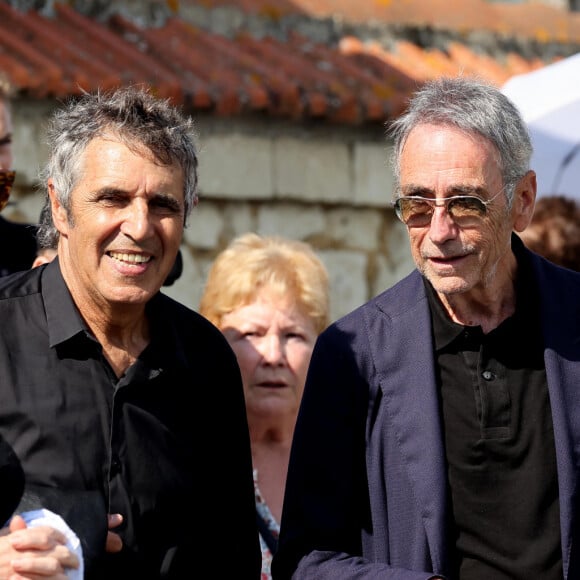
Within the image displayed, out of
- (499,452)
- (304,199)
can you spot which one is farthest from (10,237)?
(304,199)

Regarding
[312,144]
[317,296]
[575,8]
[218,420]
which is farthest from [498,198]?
[575,8]

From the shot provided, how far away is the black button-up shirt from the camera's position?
9.99 ft

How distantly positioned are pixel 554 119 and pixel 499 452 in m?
2.16

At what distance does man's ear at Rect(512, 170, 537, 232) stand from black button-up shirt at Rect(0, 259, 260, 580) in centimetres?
83

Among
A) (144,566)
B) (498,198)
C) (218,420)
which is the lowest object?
(144,566)

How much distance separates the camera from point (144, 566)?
3139mm

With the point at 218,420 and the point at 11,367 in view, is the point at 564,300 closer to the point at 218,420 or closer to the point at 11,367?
the point at 218,420

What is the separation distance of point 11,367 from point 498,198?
120 cm

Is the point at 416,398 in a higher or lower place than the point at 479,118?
lower

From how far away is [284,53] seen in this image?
24.7ft

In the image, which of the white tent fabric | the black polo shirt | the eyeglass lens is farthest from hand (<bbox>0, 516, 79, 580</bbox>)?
the white tent fabric

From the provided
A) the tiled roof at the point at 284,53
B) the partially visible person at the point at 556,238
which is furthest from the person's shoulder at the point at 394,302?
the tiled roof at the point at 284,53

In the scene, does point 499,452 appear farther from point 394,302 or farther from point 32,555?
point 32,555

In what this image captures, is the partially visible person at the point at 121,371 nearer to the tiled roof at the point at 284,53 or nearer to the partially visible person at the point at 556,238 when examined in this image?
the partially visible person at the point at 556,238
